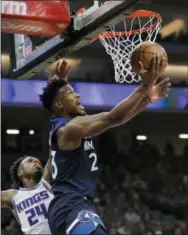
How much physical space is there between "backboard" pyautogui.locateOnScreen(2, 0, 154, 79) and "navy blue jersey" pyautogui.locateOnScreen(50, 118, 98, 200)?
0.57 metres

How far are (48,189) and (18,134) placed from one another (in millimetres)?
7927

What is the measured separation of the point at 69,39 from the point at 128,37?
0.73m

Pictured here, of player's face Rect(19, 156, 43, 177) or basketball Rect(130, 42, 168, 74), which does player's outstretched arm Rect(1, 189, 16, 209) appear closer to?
player's face Rect(19, 156, 43, 177)

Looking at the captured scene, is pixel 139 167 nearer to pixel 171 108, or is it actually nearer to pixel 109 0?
pixel 171 108

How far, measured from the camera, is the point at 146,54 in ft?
10.2

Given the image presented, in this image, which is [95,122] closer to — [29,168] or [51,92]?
[51,92]

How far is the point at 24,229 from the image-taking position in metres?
4.13

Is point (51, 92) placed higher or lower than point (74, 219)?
higher

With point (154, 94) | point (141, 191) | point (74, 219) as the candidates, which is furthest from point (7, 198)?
point (141, 191)

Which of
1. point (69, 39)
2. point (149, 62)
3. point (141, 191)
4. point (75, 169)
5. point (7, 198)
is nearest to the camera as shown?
point (149, 62)

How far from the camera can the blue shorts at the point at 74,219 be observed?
3088 mm

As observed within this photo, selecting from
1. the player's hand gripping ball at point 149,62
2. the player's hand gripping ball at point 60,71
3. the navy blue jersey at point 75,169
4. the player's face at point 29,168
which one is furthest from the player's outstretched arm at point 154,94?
the player's face at point 29,168

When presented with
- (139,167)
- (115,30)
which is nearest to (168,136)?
(139,167)

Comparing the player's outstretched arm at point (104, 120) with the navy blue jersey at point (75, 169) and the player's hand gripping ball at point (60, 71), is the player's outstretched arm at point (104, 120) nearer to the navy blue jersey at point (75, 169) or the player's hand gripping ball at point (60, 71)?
the navy blue jersey at point (75, 169)
